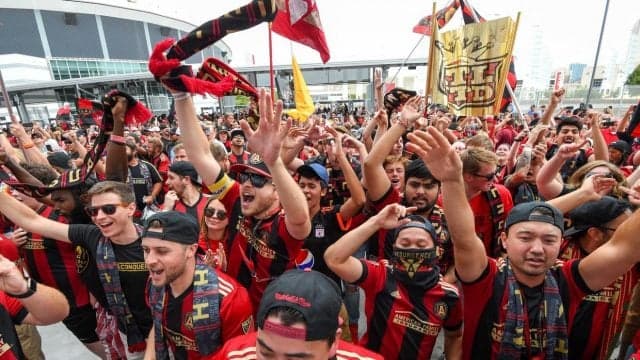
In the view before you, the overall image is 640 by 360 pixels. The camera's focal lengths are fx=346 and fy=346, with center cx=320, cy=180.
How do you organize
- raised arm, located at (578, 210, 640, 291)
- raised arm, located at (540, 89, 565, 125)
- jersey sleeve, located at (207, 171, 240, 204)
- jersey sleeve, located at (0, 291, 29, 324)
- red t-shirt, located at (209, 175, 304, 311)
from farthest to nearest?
raised arm, located at (540, 89, 565, 125), jersey sleeve, located at (207, 171, 240, 204), red t-shirt, located at (209, 175, 304, 311), jersey sleeve, located at (0, 291, 29, 324), raised arm, located at (578, 210, 640, 291)

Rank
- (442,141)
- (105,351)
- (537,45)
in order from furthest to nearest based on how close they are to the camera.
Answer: (537,45) < (105,351) < (442,141)

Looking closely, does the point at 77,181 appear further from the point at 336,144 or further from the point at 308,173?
the point at 336,144

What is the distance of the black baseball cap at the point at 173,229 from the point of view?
6.99 feet

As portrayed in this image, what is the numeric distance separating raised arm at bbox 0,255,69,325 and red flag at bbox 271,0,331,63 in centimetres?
323

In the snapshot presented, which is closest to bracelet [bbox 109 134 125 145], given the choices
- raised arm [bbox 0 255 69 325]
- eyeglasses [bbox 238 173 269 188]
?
eyeglasses [bbox 238 173 269 188]

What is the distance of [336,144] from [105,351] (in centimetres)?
304

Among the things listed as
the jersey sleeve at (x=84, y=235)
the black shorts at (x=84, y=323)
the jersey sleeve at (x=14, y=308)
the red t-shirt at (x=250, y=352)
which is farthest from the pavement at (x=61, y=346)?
the red t-shirt at (x=250, y=352)

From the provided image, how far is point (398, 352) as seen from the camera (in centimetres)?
224

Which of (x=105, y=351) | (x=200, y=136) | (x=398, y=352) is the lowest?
(x=105, y=351)

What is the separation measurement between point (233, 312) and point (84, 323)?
7.34 feet

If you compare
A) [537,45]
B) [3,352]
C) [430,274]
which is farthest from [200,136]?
[537,45]

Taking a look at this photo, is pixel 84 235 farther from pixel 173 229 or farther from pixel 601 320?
pixel 601 320

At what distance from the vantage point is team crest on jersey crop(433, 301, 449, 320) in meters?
2.22

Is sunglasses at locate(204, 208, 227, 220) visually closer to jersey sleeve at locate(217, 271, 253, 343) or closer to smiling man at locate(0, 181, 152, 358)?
smiling man at locate(0, 181, 152, 358)
